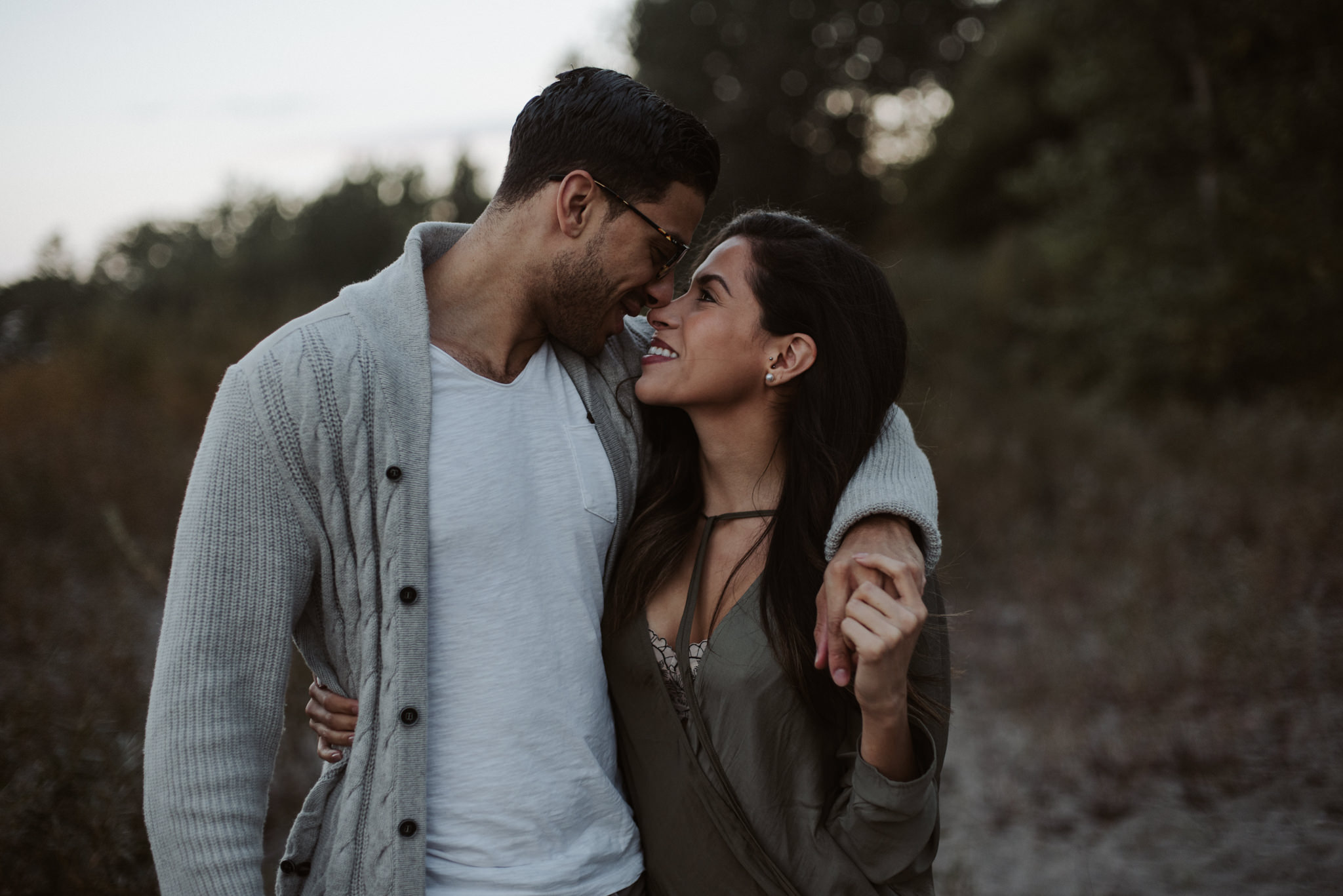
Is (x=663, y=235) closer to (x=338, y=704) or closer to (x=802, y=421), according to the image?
(x=802, y=421)

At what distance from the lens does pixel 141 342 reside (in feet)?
34.8

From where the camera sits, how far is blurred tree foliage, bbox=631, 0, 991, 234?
93.6 ft

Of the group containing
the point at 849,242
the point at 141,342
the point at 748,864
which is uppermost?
the point at 849,242

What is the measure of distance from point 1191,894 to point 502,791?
9.84ft

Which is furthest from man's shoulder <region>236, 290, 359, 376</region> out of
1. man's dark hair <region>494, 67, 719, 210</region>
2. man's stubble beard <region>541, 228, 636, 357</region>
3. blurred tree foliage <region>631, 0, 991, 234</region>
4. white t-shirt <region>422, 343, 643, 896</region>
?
blurred tree foliage <region>631, 0, 991, 234</region>

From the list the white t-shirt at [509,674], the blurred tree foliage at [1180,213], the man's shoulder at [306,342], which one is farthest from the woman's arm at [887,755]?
the blurred tree foliage at [1180,213]

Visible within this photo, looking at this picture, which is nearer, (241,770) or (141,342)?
(241,770)

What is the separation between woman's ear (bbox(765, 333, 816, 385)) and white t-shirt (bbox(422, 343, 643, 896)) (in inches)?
23.8

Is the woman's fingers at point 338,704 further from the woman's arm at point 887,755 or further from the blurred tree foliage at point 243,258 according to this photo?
the blurred tree foliage at point 243,258

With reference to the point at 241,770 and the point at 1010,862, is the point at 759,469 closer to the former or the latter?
the point at 241,770

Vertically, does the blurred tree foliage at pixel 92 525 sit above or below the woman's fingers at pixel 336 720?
below

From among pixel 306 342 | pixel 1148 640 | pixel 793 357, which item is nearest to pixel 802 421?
A: pixel 793 357

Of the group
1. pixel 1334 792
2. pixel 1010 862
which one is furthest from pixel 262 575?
pixel 1334 792

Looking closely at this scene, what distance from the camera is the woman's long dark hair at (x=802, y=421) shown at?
2.10 m
